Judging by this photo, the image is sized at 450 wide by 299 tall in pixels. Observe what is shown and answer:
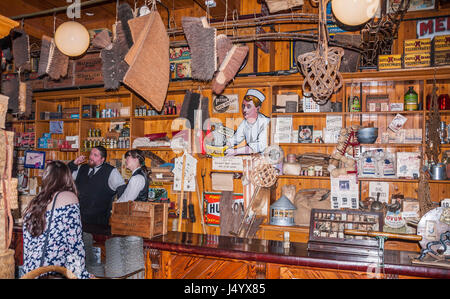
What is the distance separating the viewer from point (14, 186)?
5.18 feet

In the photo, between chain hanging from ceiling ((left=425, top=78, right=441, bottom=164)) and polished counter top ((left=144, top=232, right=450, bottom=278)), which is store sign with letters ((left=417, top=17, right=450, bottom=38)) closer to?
chain hanging from ceiling ((left=425, top=78, right=441, bottom=164))

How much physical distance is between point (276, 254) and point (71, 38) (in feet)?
8.16

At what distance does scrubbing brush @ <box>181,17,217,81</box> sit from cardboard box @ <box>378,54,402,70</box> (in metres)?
2.41

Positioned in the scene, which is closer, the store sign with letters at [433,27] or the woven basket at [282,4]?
the woven basket at [282,4]

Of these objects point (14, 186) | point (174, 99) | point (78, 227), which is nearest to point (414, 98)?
point (174, 99)

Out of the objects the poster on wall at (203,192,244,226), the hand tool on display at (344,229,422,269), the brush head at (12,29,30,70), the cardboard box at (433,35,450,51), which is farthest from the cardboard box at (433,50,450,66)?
the brush head at (12,29,30,70)

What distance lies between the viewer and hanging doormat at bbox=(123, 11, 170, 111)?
2020 millimetres

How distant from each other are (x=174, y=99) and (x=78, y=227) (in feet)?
10.5

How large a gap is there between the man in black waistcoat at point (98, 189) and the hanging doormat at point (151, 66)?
8.33ft

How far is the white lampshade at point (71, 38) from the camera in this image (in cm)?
290

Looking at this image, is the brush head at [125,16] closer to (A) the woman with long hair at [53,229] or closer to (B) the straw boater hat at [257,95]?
(A) the woman with long hair at [53,229]

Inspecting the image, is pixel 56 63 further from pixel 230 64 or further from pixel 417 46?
pixel 417 46

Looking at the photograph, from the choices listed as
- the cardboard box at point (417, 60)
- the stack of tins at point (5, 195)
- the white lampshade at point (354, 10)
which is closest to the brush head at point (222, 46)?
the white lampshade at point (354, 10)
